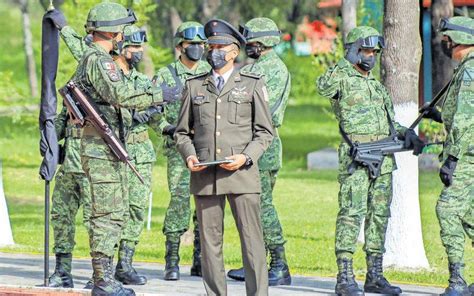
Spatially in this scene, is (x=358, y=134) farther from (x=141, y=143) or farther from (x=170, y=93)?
(x=141, y=143)

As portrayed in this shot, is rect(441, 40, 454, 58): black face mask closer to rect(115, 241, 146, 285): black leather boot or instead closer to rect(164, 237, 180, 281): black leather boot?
rect(164, 237, 180, 281): black leather boot

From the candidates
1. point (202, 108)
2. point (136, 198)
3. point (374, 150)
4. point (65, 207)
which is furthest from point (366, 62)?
point (65, 207)

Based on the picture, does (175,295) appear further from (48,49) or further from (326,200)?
(326,200)

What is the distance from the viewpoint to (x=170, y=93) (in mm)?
Answer: 10828

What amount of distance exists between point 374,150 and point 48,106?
8.55ft

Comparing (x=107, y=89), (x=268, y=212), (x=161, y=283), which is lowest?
(x=161, y=283)

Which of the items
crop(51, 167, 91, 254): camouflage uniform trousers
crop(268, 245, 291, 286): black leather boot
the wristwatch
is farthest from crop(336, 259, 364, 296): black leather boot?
crop(51, 167, 91, 254): camouflage uniform trousers

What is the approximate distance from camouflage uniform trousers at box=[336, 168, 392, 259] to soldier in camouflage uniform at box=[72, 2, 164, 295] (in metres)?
1.72

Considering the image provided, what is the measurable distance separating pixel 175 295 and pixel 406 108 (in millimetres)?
3549

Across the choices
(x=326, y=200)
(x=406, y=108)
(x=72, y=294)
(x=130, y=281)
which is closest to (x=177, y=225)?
(x=130, y=281)

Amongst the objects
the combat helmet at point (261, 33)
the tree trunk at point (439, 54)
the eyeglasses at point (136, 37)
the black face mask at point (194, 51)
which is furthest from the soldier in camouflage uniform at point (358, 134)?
the tree trunk at point (439, 54)

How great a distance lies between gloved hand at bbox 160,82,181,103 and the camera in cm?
1075

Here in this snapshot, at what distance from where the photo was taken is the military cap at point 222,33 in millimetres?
10055

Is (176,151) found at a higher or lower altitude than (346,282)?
higher
